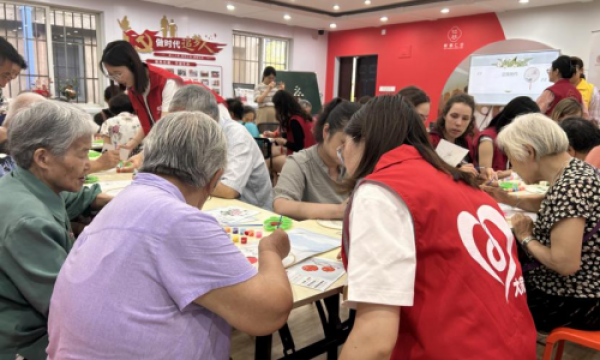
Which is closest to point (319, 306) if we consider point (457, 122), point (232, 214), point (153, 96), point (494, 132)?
point (232, 214)

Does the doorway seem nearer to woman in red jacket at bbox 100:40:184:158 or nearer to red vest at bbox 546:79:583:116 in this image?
red vest at bbox 546:79:583:116

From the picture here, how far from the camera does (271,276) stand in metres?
1.10

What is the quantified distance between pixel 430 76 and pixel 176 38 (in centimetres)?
520

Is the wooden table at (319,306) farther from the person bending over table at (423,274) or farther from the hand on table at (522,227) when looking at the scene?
the hand on table at (522,227)

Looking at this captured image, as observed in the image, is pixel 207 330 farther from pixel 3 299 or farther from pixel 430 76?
pixel 430 76

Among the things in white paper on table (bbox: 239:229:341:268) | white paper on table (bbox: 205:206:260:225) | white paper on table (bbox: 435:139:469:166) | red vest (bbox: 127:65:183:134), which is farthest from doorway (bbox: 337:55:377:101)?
white paper on table (bbox: 239:229:341:268)

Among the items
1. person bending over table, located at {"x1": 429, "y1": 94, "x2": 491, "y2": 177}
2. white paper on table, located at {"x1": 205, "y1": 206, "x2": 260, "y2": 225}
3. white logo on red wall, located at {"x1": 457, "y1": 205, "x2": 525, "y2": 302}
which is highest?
person bending over table, located at {"x1": 429, "y1": 94, "x2": 491, "y2": 177}

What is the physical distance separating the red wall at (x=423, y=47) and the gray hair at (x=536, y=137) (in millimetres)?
6726

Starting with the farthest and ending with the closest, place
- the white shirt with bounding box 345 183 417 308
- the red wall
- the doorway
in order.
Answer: the doorway, the red wall, the white shirt with bounding box 345 183 417 308

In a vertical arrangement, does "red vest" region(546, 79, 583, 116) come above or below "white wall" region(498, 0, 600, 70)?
below

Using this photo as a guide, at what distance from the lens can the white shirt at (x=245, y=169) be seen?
2.53 meters

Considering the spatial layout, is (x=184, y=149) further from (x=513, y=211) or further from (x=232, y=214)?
(x=513, y=211)

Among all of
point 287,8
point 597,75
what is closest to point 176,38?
point 287,8

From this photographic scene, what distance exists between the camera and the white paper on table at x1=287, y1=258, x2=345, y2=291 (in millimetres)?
1405
